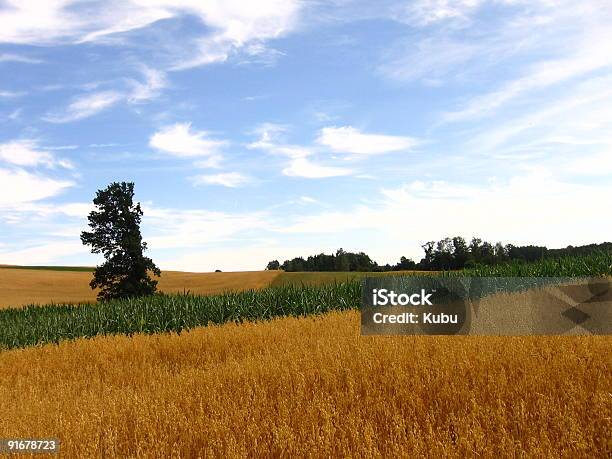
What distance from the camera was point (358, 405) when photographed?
766cm

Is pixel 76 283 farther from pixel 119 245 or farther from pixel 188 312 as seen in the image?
pixel 188 312

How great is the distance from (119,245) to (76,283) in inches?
915

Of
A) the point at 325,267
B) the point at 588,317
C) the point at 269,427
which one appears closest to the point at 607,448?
the point at 269,427

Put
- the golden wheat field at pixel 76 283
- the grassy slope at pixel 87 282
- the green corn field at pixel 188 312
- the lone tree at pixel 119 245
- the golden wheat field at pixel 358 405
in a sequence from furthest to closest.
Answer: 1. the grassy slope at pixel 87 282
2. the golden wheat field at pixel 76 283
3. the lone tree at pixel 119 245
4. the green corn field at pixel 188 312
5. the golden wheat field at pixel 358 405

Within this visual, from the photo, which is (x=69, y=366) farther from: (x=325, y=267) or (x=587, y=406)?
(x=325, y=267)

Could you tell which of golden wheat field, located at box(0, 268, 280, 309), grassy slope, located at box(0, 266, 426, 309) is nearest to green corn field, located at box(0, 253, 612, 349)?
grassy slope, located at box(0, 266, 426, 309)

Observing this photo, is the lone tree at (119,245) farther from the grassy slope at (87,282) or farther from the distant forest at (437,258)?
the distant forest at (437,258)

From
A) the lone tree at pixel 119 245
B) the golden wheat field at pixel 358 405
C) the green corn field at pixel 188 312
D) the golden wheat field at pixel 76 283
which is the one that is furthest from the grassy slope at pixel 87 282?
the golden wheat field at pixel 358 405

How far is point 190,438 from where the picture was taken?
6965 millimetres

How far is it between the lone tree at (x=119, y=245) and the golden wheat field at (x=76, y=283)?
1222 cm

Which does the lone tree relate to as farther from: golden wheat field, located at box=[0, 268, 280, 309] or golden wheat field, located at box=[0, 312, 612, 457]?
golden wheat field, located at box=[0, 312, 612, 457]

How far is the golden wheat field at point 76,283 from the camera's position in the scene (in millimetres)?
51094

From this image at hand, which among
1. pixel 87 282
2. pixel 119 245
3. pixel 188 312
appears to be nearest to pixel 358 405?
pixel 188 312

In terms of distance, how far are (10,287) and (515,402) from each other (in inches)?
2201
